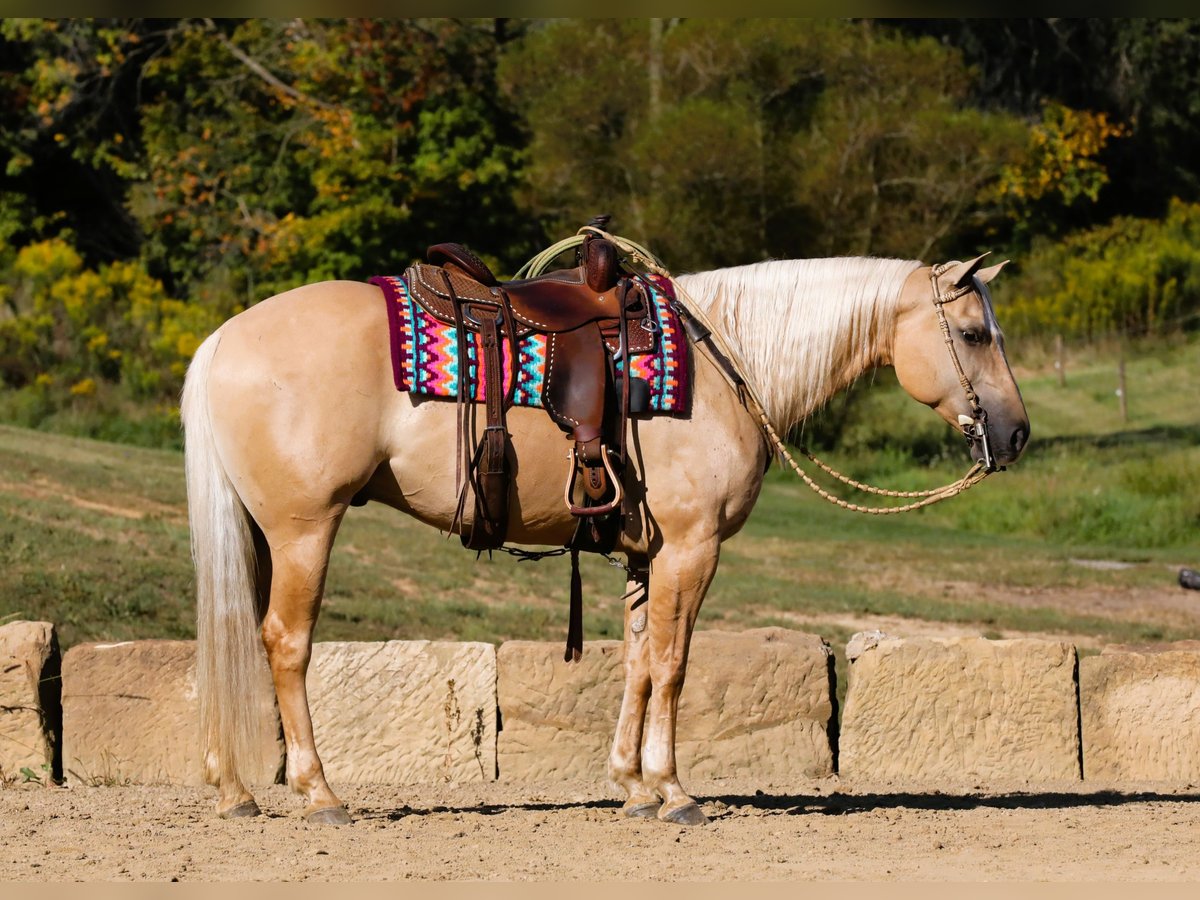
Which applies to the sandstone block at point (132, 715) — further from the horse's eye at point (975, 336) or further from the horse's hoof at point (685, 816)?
the horse's eye at point (975, 336)

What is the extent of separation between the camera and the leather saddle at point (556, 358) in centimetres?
616

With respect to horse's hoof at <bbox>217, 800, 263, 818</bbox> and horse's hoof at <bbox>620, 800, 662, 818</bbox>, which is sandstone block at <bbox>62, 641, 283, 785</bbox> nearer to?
horse's hoof at <bbox>217, 800, 263, 818</bbox>

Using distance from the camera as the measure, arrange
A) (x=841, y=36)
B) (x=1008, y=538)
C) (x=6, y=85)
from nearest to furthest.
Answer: (x=1008, y=538)
(x=841, y=36)
(x=6, y=85)

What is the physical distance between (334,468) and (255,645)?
79cm

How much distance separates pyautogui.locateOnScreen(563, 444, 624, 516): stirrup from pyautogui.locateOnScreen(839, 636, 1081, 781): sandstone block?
1900mm

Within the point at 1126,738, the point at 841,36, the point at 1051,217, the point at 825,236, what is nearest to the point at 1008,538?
the point at 825,236

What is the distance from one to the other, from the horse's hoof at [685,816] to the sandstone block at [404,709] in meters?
1.29

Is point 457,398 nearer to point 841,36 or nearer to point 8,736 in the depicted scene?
point 8,736

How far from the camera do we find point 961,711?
748cm

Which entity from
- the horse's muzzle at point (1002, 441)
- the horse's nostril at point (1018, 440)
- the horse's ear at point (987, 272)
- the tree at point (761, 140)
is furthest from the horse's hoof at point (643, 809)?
the tree at point (761, 140)

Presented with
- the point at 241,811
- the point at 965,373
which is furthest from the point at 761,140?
the point at 241,811

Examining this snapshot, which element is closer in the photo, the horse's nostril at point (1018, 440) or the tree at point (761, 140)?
the horse's nostril at point (1018, 440)

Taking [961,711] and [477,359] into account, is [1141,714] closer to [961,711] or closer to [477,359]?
[961,711]

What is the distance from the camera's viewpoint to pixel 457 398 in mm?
6148
